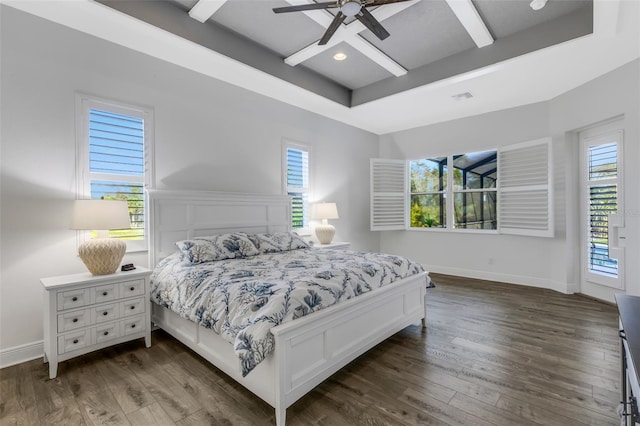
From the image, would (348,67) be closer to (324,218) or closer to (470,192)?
(324,218)

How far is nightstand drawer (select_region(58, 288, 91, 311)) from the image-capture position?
2.29 meters

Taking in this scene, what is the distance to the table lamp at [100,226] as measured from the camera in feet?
8.06

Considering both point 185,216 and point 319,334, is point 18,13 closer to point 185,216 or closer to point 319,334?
point 185,216

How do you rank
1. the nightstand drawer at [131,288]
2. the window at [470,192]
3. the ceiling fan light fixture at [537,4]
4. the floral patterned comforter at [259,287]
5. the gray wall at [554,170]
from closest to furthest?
the floral patterned comforter at [259,287] < the nightstand drawer at [131,288] < the ceiling fan light fixture at [537,4] < the gray wall at [554,170] < the window at [470,192]

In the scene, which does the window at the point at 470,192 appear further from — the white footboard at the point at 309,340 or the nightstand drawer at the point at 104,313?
the nightstand drawer at the point at 104,313

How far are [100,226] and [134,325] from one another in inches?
35.3

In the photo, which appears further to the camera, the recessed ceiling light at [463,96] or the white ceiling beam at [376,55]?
the recessed ceiling light at [463,96]

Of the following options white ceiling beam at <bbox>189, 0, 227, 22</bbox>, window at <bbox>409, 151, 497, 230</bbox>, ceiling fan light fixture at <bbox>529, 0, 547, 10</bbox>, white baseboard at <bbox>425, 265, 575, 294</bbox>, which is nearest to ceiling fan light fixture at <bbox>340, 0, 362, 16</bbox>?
white ceiling beam at <bbox>189, 0, 227, 22</bbox>

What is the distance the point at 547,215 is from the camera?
4.40 metres

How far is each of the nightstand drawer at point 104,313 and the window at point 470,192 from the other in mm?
4310

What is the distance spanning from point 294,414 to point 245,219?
2.54 meters

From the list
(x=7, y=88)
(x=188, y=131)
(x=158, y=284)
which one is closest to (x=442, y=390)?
(x=158, y=284)

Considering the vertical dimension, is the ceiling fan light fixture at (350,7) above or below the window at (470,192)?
above

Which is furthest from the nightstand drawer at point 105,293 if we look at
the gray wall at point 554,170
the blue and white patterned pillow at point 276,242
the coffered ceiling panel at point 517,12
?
the gray wall at point 554,170
